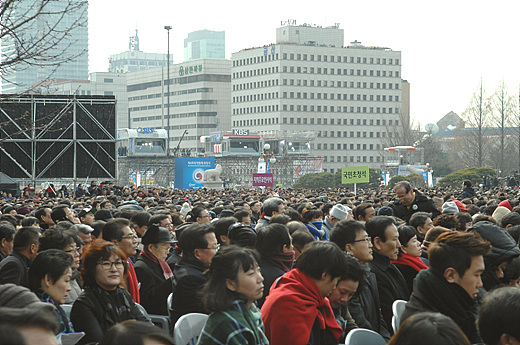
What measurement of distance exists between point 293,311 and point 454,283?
1.17 metres

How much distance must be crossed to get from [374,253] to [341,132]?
145m

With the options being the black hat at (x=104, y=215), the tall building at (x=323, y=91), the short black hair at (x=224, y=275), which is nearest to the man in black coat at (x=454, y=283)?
the short black hair at (x=224, y=275)

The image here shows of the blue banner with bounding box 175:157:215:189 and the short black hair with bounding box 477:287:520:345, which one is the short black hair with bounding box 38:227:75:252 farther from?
the blue banner with bounding box 175:157:215:189

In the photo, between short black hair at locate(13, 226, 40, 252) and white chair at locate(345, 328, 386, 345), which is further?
short black hair at locate(13, 226, 40, 252)

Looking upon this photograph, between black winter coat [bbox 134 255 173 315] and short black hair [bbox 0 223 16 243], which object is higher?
short black hair [bbox 0 223 16 243]

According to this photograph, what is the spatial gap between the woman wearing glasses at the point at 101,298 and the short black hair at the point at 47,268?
7.6 inches

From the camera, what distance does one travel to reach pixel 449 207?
12.6 meters

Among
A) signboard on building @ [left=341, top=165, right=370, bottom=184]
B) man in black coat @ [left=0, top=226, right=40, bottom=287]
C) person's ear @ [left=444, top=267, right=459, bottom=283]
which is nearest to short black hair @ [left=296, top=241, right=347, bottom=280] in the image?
person's ear @ [left=444, top=267, right=459, bottom=283]

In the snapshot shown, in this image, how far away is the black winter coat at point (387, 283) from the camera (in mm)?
6750

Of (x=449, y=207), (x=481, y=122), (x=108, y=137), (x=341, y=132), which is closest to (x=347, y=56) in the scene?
(x=341, y=132)

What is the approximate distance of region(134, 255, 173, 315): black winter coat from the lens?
7.47m

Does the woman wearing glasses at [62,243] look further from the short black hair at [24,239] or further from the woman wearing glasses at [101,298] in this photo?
the woman wearing glasses at [101,298]

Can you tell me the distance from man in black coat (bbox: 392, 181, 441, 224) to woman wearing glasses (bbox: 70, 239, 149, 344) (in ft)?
23.7

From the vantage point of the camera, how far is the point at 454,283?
5.05 m
